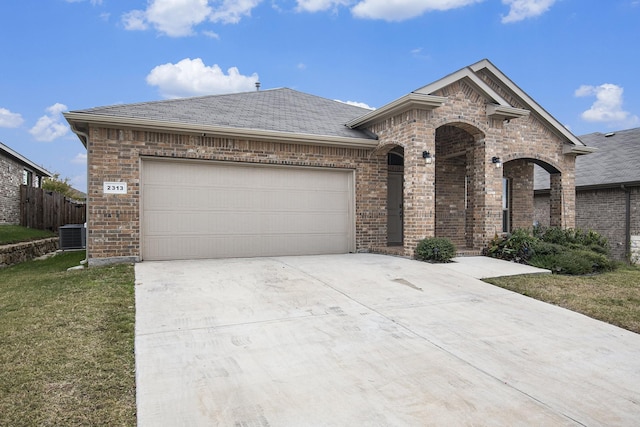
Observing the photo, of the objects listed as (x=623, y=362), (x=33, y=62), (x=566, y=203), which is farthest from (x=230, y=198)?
(x=33, y=62)

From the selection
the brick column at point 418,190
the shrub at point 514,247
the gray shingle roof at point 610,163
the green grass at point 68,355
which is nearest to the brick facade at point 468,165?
the brick column at point 418,190

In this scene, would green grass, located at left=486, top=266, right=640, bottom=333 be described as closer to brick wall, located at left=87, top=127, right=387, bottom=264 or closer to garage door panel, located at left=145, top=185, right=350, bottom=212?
garage door panel, located at left=145, top=185, right=350, bottom=212

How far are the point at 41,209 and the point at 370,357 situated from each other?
1903 centimetres

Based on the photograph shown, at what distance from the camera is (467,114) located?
950 cm

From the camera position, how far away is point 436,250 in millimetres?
8547

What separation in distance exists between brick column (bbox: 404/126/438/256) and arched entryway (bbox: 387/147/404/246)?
2.80 m

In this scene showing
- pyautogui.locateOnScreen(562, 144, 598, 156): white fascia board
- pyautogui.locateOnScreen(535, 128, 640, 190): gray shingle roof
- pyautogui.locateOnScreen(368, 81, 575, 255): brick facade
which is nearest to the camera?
pyautogui.locateOnScreen(368, 81, 575, 255): brick facade

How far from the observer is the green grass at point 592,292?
5.45 metres

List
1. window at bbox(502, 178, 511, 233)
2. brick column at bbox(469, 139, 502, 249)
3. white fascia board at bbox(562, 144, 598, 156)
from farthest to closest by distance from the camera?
window at bbox(502, 178, 511, 233) < white fascia board at bbox(562, 144, 598, 156) < brick column at bbox(469, 139, 502, 249)

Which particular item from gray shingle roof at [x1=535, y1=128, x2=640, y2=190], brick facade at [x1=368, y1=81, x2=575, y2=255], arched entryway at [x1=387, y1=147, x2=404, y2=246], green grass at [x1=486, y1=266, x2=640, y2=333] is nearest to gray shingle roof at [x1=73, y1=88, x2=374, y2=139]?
brick facade at [x1=368, y1=81, x2=575, y2=255]

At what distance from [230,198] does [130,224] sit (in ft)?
7.10

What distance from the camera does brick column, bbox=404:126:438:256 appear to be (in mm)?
8836

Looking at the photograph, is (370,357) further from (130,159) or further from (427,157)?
(130,159)

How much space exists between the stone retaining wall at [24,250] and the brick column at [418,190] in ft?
34.7
